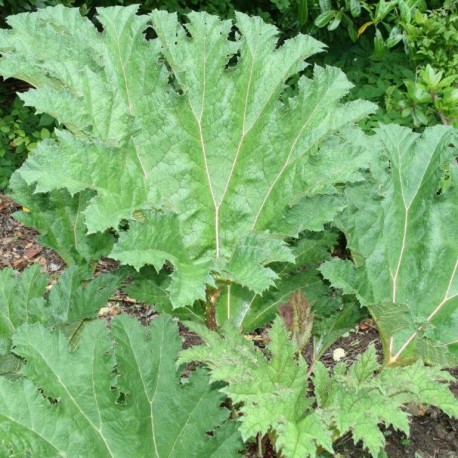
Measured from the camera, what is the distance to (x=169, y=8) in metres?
5.48

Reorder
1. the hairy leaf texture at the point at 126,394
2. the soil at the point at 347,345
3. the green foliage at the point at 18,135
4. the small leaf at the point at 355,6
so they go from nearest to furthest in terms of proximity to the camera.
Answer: the hairy leaf texture at the point at 126,394 < the soil at the point at 347,345 < the small leaf at the point at 355,6 < the green foliage at the point at 18,135

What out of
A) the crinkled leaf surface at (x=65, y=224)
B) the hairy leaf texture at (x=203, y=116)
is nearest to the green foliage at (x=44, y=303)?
the crinkled leaf surface at (x=65, y=224)

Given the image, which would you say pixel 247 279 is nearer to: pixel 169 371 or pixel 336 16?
pixel 169 371

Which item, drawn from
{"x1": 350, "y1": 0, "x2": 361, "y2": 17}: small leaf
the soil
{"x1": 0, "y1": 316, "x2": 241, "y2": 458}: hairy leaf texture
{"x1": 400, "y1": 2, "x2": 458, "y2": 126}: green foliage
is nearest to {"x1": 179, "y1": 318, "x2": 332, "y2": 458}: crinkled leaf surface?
{"x1": 0, "y1": 316, "x2": 241, "y2": 458}: hairy leaf texture

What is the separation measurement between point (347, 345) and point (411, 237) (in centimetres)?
98

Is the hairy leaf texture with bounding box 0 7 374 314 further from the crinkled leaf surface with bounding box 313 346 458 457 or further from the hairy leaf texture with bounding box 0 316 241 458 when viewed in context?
the crinkled leaf surface with bounding box 313 346 458 457

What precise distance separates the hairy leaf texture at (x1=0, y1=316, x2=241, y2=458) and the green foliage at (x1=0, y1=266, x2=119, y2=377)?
24 cm

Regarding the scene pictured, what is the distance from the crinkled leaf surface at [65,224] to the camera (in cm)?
258

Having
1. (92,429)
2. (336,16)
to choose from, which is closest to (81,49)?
(92,429)

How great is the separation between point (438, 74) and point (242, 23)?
5.35ft

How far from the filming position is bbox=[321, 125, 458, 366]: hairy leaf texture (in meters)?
2.41

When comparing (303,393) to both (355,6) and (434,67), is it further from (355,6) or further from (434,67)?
(355,6)

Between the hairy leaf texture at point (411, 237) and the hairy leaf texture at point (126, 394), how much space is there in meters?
0.61

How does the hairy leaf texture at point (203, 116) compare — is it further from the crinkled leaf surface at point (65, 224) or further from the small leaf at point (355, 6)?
the small leaf at point (355, 6)
